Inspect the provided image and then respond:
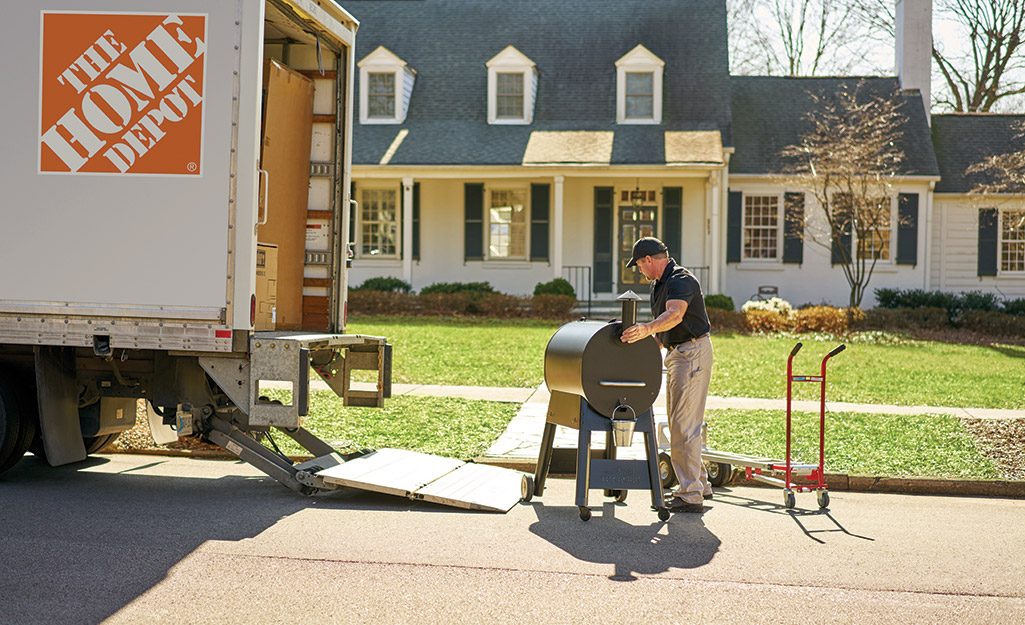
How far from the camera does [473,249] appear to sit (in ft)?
79.1

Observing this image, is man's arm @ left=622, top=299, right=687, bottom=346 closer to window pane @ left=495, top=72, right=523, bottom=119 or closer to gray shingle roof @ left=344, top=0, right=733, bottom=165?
gray shingle roof @ left=344, top=0, right=733, bottom=165

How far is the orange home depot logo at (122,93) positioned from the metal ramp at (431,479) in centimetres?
247

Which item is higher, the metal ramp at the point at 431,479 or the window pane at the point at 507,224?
the window pane at the point at 507,224

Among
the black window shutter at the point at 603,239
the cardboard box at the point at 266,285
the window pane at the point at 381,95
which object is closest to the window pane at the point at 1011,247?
the black window shutter at the point at 603,239

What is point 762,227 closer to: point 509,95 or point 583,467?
point 509,95

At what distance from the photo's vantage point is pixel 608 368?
6621 millimetres

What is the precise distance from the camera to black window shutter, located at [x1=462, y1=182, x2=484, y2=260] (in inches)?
948

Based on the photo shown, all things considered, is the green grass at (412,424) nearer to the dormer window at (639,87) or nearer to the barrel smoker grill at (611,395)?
the barrel smoker grill at (611,395)

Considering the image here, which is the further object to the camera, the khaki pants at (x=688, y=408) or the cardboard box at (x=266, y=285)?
the cardboard box at (x=266, y=285)

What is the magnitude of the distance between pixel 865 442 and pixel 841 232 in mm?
14110

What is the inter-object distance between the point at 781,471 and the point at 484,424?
11.8 feet

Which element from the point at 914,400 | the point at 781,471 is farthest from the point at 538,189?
the point at 781,471

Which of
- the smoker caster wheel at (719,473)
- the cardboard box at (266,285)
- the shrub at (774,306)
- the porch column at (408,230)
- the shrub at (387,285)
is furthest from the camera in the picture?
the porch column at (408,230)

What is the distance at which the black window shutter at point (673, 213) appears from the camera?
23.5 m
